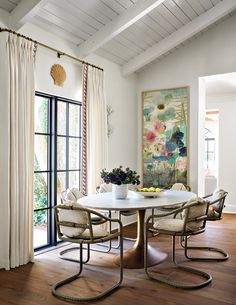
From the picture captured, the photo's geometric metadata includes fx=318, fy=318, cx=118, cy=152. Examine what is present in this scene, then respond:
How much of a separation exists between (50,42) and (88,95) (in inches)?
35.3

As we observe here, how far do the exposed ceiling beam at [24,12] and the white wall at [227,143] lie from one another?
4874 millimetres

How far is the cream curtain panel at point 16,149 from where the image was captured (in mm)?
3359

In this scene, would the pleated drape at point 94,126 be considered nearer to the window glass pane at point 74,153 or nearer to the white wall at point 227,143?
the window glass pane at point 74,153

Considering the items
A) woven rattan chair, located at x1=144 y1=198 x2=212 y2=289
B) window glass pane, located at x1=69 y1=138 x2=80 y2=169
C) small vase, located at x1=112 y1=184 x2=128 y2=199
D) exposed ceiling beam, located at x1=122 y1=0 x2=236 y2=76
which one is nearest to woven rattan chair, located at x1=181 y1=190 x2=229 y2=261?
woven rattan chair, located at x1=144 y1=198 x2=212 y2=289

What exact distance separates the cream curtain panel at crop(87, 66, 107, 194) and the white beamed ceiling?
514mm

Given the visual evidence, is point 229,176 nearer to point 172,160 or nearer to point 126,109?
point 172,160

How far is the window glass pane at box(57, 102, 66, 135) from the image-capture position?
4.40 meters

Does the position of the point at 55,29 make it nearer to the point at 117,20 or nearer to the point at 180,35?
the point at 117,20

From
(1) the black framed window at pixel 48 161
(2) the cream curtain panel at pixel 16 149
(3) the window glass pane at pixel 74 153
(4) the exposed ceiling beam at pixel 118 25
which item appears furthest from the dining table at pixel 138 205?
(4) the exposed ceiling beam at pixel 118 25

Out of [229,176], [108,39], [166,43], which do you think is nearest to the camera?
[108,39]

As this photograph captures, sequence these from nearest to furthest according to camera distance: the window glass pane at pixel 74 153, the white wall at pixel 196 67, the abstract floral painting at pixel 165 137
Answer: the window glass pane at pixel 74 153
the white wall at pixel 196 67
the abstract floral painting at pixel 165 137

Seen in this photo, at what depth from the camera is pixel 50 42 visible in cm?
413

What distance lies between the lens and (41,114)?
4.20m

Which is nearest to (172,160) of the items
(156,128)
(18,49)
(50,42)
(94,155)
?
(156,128)
